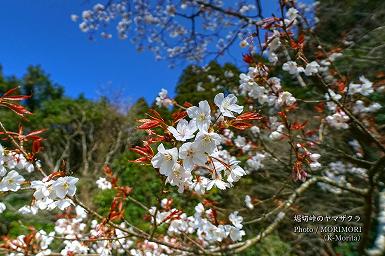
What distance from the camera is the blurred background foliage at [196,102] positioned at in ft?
11.6

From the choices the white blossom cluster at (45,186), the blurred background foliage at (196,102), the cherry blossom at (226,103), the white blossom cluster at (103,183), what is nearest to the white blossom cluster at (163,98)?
the blurred background foliage at (196,102)

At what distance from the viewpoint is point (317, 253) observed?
12.3 feet

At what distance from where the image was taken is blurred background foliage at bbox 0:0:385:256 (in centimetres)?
354

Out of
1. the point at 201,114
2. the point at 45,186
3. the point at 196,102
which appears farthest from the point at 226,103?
the point at 196,102

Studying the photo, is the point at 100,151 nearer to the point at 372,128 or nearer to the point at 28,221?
the point at 28,221

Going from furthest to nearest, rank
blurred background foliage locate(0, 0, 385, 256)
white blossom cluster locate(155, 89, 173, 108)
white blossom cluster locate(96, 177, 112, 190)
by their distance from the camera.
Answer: blurred background foliage locate(0, 0, 385, 256) < white blossom cluster locate(96, 177, 112, 190) < white blossom cluster locate(155, 89, 173, 108)

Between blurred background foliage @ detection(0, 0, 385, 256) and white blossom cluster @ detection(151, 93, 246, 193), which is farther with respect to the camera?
blurred background foliage @ detection(0, 0, 385, 256)

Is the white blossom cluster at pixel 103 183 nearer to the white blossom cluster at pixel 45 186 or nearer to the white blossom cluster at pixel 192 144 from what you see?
the white blossom cluster at pixel 45 186

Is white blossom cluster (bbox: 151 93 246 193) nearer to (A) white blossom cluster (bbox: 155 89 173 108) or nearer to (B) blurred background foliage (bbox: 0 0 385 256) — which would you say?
(B) blurred background foliage (bbox: 0 0 385 256)

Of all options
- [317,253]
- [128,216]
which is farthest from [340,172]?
[128,216]

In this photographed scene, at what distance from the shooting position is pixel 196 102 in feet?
26.2

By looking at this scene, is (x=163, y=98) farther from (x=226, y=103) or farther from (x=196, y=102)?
(x=196, y=102)

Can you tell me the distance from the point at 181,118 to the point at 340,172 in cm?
432

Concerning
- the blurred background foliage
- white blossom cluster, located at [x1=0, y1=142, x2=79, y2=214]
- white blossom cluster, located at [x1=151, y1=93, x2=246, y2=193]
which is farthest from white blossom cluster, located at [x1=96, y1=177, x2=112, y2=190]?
white blossom cluster, located at [x1=151, y1=93, x2=246, y2=193]
